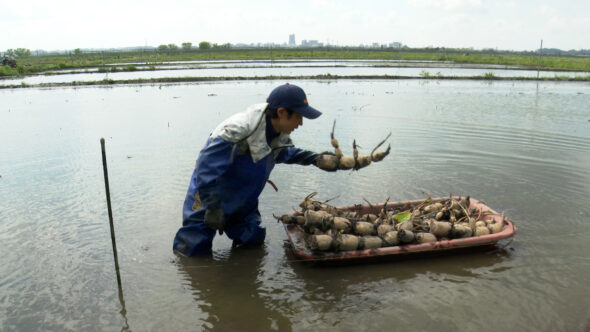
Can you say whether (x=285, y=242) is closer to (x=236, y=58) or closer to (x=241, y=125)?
(x=241, y=125)

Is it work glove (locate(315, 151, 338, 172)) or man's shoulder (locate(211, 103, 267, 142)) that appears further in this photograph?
work glove (locate(315, 151, 338, 172))

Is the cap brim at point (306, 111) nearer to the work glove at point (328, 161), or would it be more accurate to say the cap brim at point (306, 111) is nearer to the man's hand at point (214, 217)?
the work glove at point (328, 161)

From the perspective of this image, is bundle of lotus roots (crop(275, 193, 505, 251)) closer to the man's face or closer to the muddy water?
the muddy water

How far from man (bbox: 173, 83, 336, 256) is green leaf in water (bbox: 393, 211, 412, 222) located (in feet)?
4.21

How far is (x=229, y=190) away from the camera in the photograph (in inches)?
161

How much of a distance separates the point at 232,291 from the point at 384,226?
5.44 feet

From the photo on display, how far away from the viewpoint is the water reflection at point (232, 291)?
142 inches

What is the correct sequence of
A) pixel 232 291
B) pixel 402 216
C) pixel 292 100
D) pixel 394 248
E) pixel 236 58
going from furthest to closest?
pixel 236 58, pixel 402 216, pixel 394 248, pixel 232 291, pixel 292 100

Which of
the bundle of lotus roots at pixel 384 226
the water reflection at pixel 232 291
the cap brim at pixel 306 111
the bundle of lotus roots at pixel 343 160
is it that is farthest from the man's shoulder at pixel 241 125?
the water reflection at pixel 232 291

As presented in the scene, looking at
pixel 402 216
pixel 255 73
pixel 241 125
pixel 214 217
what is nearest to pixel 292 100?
pixel 241 125

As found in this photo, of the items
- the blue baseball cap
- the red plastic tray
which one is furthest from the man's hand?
the blue baseball cap

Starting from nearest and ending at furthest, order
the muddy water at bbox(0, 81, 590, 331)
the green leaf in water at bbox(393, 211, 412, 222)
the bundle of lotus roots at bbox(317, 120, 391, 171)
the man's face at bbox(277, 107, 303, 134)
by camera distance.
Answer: the muddy water at bbox(0, 81, 590, 331), the man's face at bbox(277, 107, 303, 134), the bundle of lotus roots at bbox(317, 120, 391, 171), the green leaf in water at bbox(393, 211, 412, 222)

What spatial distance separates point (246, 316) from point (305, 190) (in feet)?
10.5

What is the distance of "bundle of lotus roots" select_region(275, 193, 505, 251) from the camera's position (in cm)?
420
